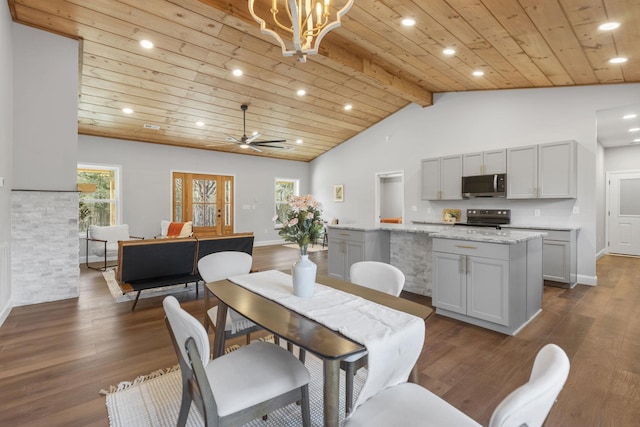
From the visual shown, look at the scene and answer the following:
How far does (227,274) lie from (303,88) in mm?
4074

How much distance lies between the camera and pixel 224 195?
8344 mm

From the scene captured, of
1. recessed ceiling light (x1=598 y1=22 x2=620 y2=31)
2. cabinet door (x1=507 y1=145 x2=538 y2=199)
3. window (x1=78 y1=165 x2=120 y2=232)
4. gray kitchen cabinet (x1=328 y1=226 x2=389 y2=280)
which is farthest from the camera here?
window (x1=78 y1=165 x2=120 y2=232)

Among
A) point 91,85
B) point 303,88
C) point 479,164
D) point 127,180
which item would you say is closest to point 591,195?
point 479,164

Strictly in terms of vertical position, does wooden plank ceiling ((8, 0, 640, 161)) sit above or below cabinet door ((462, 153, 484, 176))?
above

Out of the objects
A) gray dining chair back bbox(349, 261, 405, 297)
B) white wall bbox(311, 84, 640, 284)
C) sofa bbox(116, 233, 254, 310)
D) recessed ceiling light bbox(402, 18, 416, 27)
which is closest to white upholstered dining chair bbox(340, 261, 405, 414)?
gray dining chair back bbox(349, 261, 405, 297)

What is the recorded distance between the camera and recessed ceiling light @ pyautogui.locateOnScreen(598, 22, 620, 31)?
283 cm

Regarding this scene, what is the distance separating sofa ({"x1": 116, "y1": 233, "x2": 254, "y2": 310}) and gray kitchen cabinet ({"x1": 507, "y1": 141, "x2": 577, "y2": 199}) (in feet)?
14.5

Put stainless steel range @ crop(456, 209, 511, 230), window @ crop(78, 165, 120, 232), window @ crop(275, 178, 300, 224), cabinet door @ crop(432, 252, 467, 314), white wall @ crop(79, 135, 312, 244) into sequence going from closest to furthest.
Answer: cabinet door @ crop(432, 252, 467, 314), stainless steel range @ crop(456, 209, 511, 230), window @ crop(78, 165, 120, 232), white wall @ crop(79, 135, 312, 244), window @ crop(275, 178, 300, 224)

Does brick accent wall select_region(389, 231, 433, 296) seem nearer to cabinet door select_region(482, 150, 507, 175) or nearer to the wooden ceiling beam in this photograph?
cabinet door select_region(482, 150, 507, 175)

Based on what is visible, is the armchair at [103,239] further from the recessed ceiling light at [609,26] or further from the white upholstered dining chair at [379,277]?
the recessed ceiling light at [609,26]

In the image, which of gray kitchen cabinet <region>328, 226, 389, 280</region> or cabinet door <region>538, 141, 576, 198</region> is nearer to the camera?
gray kitchen cabinet <region>328, 226, 389, 280</region>

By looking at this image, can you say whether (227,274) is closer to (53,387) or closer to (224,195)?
(53,387)

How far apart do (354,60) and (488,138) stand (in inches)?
110

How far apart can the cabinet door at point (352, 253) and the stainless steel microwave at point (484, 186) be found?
2.58 metres
